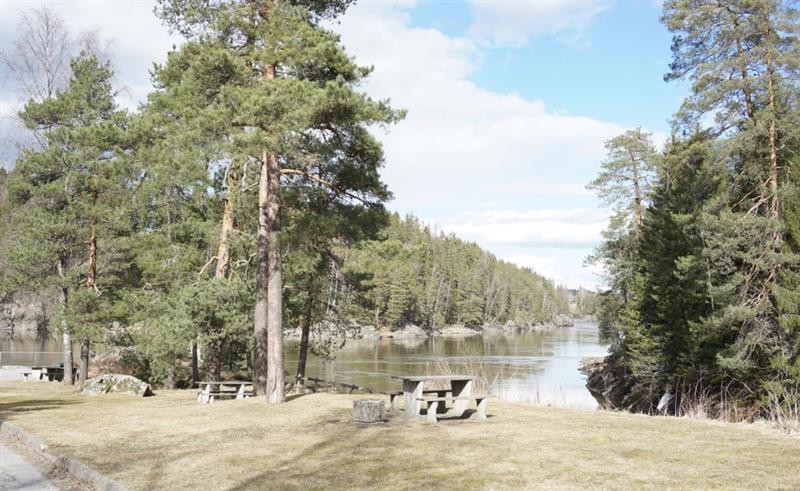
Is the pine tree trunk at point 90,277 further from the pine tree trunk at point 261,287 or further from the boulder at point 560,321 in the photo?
the boulder at point 560,321

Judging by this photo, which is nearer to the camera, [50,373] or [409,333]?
[50,373]

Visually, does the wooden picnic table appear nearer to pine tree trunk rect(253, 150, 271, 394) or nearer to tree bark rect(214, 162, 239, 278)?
pine tree trunk rect(253, 150, 271, 394)

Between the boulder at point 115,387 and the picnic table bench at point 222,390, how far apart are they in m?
2.22

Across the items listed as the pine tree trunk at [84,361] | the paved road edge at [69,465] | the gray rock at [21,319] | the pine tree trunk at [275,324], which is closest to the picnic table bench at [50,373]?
the pine tree trunk at [84,361]

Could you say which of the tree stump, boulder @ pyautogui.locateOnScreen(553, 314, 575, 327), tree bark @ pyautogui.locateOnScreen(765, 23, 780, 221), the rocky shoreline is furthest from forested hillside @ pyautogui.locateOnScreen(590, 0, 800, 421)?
boulder @ pyautogui.locateOnScreen(553, 314, 575, 327)

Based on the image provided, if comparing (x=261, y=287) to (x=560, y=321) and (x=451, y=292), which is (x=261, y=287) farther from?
(x=560, y=321)

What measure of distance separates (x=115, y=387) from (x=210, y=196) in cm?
834

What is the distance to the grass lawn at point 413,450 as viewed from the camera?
6.63 meters

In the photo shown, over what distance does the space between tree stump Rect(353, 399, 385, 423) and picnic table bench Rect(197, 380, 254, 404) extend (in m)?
5.83

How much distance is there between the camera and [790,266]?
16.5 metres

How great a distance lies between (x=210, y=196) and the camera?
77.8 feet

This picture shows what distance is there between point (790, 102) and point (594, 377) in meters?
24.0

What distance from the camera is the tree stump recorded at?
10656 mm

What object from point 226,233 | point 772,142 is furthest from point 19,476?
point 772,142
